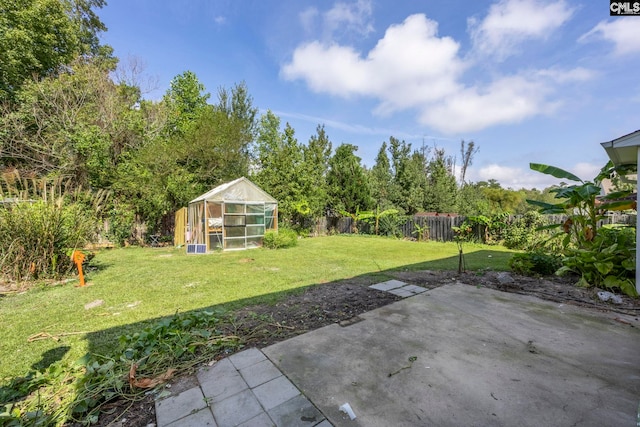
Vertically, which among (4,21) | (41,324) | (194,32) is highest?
(4,21)

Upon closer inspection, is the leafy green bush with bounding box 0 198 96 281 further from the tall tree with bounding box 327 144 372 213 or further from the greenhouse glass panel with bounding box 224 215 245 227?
the tall tree with bounding box 327 144 372 213

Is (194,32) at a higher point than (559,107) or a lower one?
higher

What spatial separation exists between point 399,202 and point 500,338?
16.6 meters

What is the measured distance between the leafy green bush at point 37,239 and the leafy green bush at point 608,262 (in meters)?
10.6

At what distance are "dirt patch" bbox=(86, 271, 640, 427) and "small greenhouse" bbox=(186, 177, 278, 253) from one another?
6.86 m

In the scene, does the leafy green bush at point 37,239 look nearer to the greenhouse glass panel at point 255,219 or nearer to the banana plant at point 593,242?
the greenhouse glass panel at point 255,219

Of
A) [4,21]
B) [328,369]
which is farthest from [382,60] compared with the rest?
[4,21]

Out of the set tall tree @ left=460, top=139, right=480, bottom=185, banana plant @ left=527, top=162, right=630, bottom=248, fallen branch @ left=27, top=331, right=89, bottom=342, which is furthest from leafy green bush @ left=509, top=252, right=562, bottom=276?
tall tree @ left=460, top=139, right=480, bottom=185

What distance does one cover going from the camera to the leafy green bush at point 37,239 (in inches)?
213

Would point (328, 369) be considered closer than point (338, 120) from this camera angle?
Yes

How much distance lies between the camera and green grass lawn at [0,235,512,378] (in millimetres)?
3041

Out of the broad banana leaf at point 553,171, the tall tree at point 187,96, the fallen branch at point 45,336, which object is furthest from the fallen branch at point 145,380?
the tall tree at point 187,96

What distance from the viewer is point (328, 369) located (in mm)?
2229

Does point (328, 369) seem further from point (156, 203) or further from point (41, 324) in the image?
point (156, 203)
